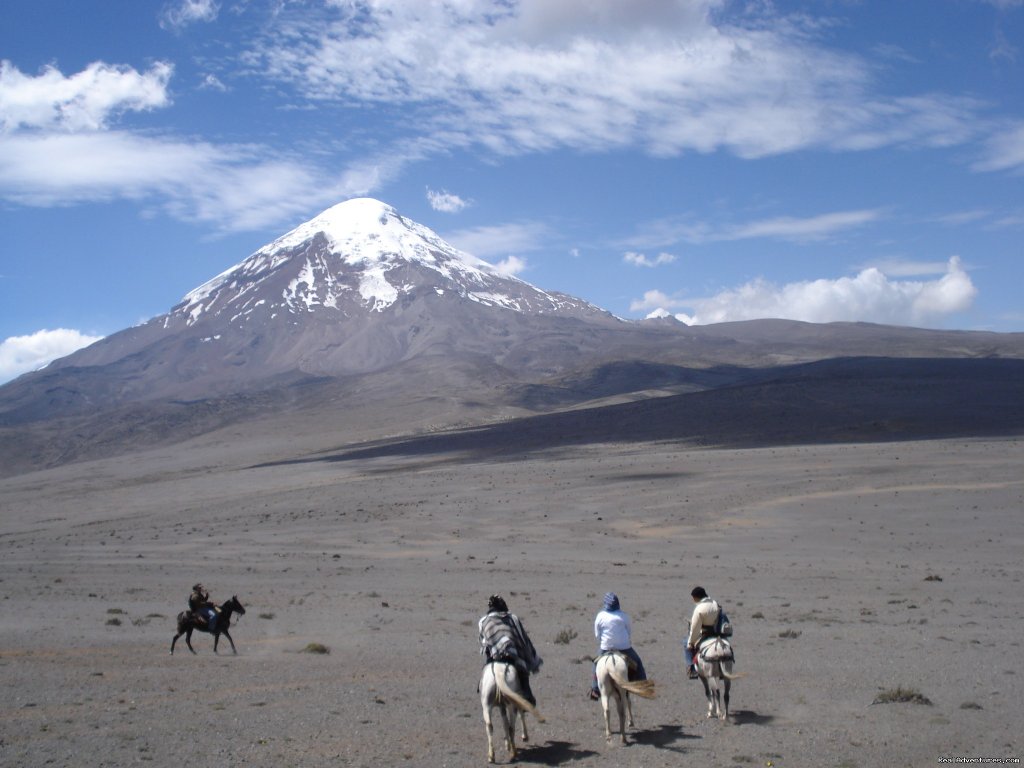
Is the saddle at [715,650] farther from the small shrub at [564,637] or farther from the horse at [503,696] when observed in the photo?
the small shrub at [564,637]

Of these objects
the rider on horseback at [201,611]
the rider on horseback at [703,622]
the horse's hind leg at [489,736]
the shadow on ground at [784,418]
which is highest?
the shadow on ground at [784,418]

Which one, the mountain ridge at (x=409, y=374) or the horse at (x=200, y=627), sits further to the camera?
the mountain ridge at (x=409, y=374)

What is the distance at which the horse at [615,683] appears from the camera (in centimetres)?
883

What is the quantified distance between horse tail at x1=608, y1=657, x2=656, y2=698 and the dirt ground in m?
0.53

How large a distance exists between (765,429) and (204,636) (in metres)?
48.1

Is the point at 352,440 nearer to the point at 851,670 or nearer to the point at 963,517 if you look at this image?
the point at 963,517

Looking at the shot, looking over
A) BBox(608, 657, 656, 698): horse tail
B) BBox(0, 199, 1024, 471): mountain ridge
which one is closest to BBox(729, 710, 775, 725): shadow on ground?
BBox(608, 657, 656, 698): horse tail

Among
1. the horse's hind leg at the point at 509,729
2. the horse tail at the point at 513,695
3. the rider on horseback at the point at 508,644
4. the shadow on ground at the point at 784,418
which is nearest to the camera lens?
the horse tail at the point at 513,695

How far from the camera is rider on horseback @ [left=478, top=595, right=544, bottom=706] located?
8438 millimetres

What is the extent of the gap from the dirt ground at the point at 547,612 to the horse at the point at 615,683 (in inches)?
14.8

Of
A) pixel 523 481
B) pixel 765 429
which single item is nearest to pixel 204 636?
pixel 523 481

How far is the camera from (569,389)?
120438 mm

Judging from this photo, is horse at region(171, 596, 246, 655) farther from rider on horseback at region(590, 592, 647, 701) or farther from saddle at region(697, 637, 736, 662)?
saddle at region(697, 637, 736, 662)

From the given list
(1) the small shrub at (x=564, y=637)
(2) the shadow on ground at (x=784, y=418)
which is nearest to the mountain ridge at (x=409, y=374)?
Result: (2) the shadow on ground at (x=784, y=418)
